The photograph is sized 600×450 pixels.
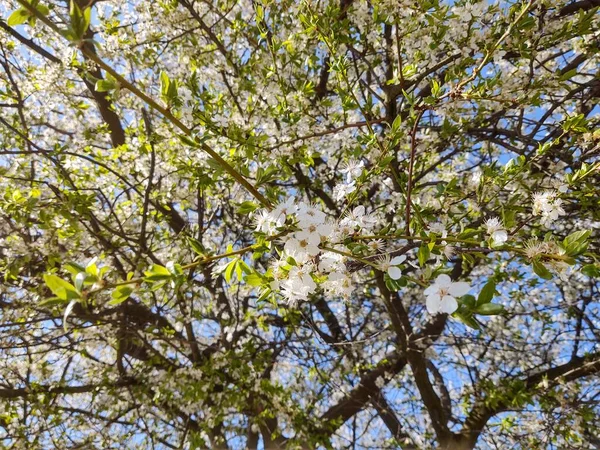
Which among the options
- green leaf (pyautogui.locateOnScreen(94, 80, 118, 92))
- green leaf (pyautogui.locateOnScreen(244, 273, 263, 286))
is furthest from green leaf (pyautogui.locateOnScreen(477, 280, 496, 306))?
green leaf (pyautogui.locateOnScreen(94, 80, 118, 92))

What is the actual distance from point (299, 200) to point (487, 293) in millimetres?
2371

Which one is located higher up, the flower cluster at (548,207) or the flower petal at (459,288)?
the flower cluster at (548,207)

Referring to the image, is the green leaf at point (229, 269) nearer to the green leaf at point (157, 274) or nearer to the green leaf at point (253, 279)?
the green leaf at point (253, 279)

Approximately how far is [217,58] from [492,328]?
410cm

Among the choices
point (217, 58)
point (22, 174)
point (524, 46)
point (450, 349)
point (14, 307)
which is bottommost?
point (524, 46)

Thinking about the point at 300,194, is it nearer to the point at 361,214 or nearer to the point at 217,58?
the point at 217,58

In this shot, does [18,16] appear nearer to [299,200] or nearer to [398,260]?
[398,260]

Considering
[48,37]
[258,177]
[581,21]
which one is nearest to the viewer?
[258,177]

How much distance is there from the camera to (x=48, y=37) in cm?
390

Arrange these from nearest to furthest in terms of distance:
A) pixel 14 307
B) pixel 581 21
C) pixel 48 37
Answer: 1. pixel 581 21
2. pixel 14 307
3. pixel 48 37

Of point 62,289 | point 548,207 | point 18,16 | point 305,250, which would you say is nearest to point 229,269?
point 305,250

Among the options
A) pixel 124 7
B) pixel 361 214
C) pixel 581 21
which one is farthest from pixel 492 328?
pixel 124 7

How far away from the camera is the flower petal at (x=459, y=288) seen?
0.91 m

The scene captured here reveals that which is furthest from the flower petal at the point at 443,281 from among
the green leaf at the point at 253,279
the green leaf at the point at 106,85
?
the green leaf at the point at 106,85
